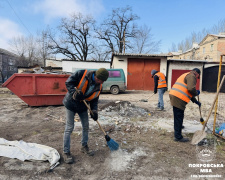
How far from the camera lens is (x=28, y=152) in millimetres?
2607

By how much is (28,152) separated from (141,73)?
11395 millimetres

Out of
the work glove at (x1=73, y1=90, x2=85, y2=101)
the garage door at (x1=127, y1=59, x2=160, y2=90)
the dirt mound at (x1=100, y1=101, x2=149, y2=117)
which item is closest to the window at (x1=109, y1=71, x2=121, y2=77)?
the garage door at (x1=127, y1=59, x2=160, y2=90)

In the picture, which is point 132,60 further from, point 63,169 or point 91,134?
point 63,169

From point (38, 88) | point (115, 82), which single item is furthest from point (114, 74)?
point (38, 88)

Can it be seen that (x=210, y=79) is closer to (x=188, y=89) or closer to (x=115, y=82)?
(x=115, y=82)

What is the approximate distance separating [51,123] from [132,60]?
32.4ft

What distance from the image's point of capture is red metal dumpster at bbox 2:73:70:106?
5.72 metres

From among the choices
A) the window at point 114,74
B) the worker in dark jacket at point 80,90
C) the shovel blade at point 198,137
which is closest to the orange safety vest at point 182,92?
the shovel blade at point 198,137

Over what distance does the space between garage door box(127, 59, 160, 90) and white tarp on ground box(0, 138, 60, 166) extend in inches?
425

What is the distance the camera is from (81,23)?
28109mm

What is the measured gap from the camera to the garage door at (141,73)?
12969 mm

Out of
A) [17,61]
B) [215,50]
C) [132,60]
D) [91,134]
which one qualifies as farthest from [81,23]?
[91,134]

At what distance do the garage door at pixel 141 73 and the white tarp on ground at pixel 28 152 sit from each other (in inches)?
425
